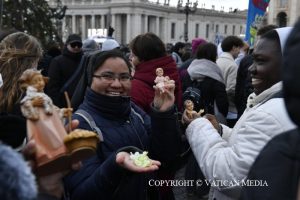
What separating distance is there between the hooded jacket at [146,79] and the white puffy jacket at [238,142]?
904mm

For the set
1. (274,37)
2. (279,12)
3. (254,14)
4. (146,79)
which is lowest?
(146,79)

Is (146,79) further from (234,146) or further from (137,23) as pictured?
(137,23)

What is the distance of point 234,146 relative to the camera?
1918 mm

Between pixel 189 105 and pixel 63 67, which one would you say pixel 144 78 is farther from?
pixel 63 67

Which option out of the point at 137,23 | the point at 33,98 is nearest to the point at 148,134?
the point at 33,98

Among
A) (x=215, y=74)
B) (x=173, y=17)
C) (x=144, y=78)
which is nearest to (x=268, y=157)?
(x=144, y=78)

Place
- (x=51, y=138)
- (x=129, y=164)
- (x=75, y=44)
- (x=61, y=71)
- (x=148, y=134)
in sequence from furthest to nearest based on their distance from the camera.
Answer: (x=75, y=44) → (x=61, y=71) → (x=148, y=134) → (x=129, y=164) → (x=51, y=138)

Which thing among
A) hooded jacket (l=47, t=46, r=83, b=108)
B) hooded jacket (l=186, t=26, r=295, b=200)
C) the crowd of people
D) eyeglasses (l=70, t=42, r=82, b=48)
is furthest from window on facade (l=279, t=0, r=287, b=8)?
hooded jacket (l=186, t=26, r=295, b=200)

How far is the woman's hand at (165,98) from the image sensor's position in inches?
88.0

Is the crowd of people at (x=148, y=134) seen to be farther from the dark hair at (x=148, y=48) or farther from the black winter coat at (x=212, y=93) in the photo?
the black winter coat at (x=212, y=93)

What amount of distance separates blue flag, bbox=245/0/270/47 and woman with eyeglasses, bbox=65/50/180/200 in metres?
5.29

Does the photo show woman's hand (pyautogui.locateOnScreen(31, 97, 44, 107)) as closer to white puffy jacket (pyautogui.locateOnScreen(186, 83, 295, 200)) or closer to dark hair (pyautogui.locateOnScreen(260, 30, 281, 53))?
white puffy jacket (pyautogui.locateOnScreen(186, 83, 295, 200))

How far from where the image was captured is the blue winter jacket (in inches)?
73.1

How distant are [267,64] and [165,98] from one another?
53 cm
